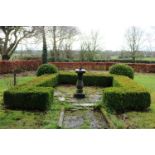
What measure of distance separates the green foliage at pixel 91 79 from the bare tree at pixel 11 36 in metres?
7.24

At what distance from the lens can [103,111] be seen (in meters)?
8.85

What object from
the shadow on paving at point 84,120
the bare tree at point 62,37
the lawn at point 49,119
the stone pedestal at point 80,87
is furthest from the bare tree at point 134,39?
the lawn at point 49,119

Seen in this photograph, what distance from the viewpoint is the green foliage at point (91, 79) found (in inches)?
627

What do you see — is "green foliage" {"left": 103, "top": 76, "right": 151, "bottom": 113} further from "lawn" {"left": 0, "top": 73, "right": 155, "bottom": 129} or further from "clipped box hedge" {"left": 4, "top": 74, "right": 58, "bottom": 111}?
"clipped box hedge" {"left": 4, "top": 74, "right": 58, "bottom": 111}

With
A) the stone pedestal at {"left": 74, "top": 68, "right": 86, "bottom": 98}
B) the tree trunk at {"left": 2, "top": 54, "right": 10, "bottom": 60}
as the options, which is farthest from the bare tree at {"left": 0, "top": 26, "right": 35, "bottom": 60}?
the stone pedestal at {"left": 74, "top": 68, "right": 86, "bottom": 98}

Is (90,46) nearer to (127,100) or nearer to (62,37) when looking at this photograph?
(62,37)

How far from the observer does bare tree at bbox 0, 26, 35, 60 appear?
22812mm

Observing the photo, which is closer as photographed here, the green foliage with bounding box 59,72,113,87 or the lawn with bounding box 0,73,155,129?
the lawn with bounding box 0,73,155,129

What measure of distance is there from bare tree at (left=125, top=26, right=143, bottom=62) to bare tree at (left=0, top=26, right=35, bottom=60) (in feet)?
26.0

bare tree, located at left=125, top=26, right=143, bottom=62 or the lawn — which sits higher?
bare tree, located at left=125, top=26, right=143, bottom=62

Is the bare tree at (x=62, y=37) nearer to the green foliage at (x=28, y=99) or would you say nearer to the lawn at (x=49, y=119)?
the green foliage at (x=28, y=99)

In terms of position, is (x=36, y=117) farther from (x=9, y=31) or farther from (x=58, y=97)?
(x=9, y=31)

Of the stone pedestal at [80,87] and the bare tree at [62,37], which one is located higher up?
the bare tree at [62,37]
